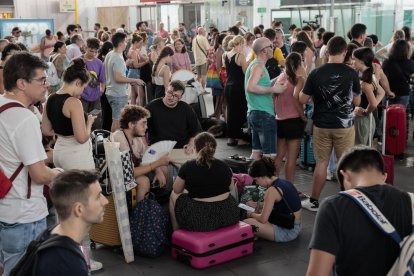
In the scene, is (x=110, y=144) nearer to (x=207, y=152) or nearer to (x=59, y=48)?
(x=207, y=152)

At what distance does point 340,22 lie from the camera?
13.2 m

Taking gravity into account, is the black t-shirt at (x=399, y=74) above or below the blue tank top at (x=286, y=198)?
above

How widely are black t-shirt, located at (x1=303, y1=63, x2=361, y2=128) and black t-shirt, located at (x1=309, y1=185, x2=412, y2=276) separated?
9.66ft

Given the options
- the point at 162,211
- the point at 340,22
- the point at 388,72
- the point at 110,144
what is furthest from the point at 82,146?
the point at 340,22

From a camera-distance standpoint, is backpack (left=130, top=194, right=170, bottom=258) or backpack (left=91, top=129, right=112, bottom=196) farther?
backpack (left=130, top=194, right=170, bottom=258)

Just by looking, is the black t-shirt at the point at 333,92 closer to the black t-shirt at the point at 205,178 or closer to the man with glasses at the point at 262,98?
the man with glasses at the point at 262,98

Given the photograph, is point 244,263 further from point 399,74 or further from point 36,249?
point 399,74

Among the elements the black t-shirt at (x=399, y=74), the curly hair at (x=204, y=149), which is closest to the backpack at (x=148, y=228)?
the curly hair at (x=204, y=149)

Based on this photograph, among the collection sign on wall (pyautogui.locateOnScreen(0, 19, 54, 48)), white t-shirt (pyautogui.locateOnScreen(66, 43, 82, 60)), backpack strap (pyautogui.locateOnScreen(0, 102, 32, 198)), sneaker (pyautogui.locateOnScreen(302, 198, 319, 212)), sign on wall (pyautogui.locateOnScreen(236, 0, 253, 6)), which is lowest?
sneaker (pyautogui.locateOnScreen(302, 198, 319, 212))

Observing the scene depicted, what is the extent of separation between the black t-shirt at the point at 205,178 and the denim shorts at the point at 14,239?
1.79 metres

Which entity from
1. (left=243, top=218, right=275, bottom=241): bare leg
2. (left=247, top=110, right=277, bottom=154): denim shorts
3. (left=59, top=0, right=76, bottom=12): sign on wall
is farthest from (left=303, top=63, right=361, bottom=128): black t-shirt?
(left=59, top=0, right=76, bottom=12): sign on wall

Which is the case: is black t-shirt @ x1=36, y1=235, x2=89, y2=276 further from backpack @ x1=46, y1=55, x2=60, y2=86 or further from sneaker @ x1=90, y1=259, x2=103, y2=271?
backpack @ x1=46, y1=55, x2=60, y2=86

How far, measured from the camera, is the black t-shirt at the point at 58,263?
1.99 metres

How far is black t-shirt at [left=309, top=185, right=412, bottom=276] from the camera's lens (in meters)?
2.27
